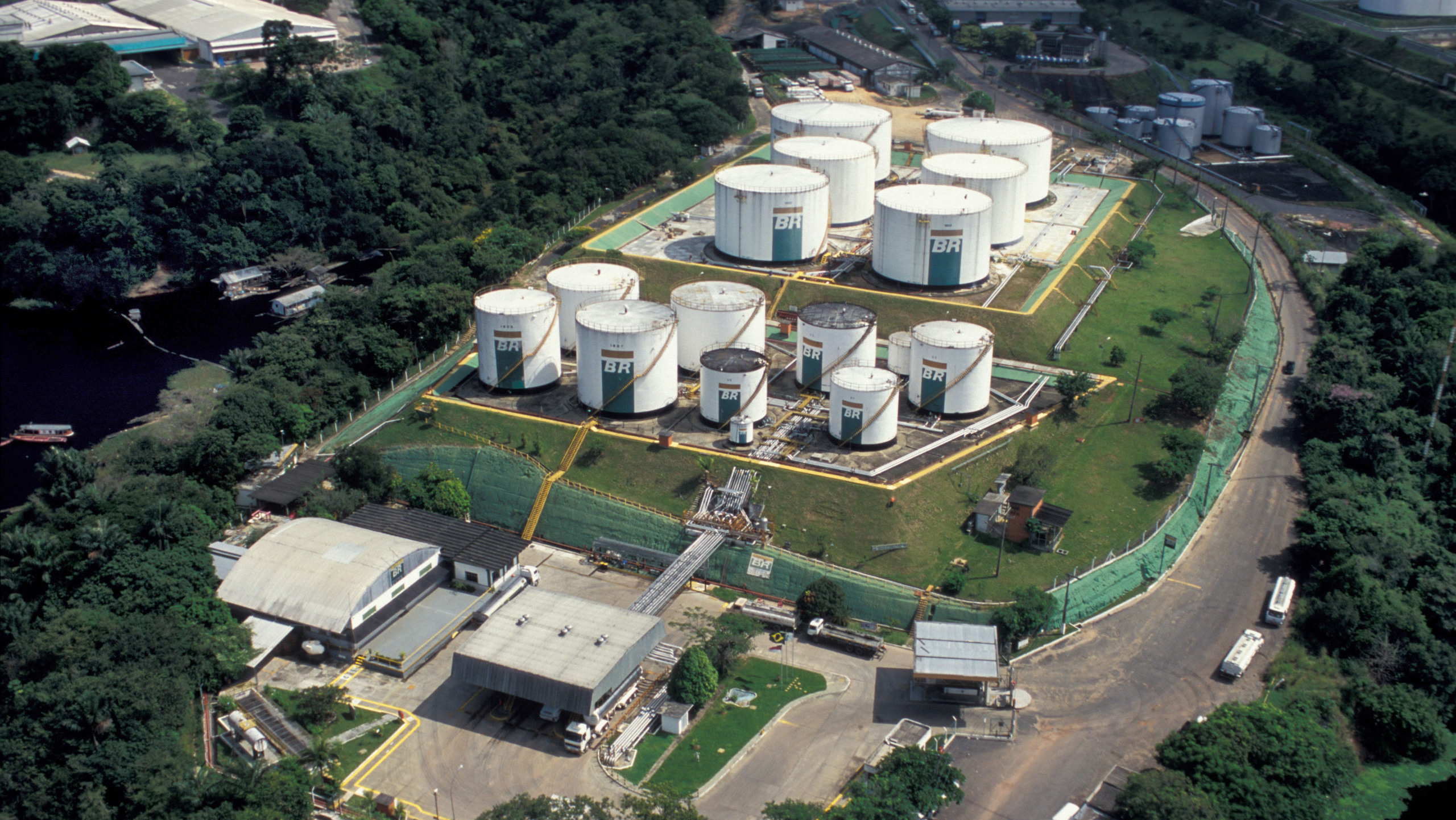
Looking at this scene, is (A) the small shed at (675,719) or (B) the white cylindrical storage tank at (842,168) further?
(B) the white cylindrical storage tank at (842,168)

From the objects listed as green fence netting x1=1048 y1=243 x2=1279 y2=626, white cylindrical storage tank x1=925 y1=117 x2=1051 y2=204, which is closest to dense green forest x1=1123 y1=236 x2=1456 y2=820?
green fence netting x1=1048 y1=243 x2=1279 y2=626

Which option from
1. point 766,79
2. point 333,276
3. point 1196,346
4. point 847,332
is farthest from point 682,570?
point 766,79

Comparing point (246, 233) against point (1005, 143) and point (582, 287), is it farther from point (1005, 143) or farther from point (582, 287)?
point (1005, 143)

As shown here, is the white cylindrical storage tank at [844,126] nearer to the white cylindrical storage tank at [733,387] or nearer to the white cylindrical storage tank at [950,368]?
the white cylindrical storage tank at [950,368]

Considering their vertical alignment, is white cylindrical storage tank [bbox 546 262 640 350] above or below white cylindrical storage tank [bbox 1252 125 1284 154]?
below

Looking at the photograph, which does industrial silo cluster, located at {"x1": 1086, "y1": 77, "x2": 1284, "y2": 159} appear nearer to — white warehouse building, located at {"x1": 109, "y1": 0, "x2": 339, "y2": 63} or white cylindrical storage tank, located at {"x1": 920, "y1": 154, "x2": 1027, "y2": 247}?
white cylindrical storage tank, located at {"x1": 920, "y1": 154, "x2": 1027, "y2": 247}

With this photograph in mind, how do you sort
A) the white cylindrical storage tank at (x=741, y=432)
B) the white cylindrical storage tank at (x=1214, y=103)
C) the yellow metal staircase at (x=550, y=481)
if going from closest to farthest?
the white cylindrical storage tank at (x=741, y=432), the yellow metal staircase at (x=550, y=481), the white cylindrical storage tank at (x=1214, y=103)

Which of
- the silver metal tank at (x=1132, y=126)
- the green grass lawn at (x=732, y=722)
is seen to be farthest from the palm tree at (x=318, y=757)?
the silver metal tank at (x=1132, y=126)
